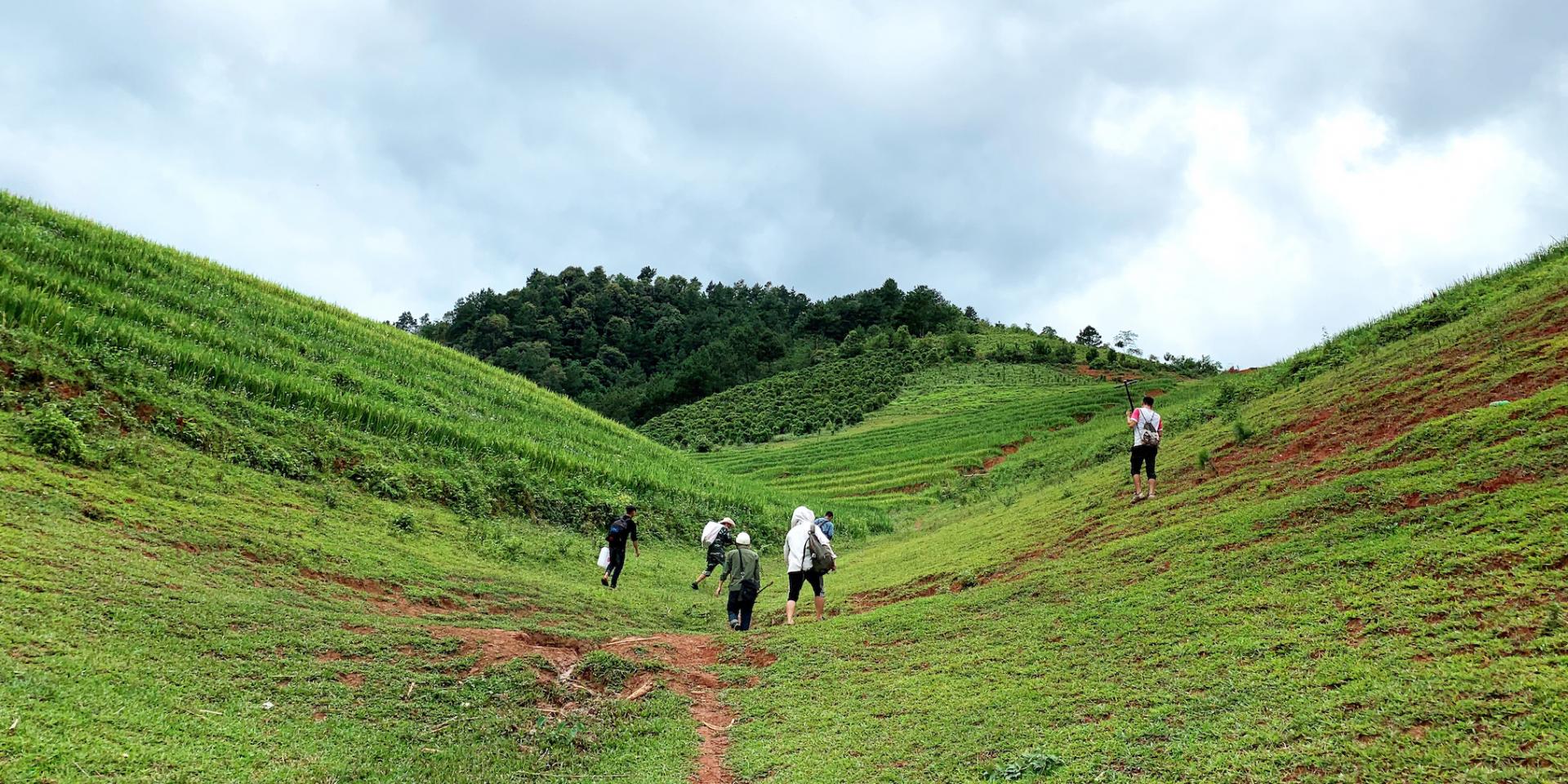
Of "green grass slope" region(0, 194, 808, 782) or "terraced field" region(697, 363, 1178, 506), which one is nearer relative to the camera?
"green grass slope" region(0, 194, 808, 782)

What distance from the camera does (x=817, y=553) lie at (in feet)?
41.0

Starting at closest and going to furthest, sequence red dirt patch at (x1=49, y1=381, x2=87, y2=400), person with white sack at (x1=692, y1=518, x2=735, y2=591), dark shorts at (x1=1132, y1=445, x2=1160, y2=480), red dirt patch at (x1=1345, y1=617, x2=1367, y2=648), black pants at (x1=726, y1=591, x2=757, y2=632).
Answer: red dirt patch at (x1=1345, y1=617, x2=1367, y2=648) → black pants at (x1=726, y1=591, x2=757, y2=632) → red dirt patch at (x1=49, y1=381, x2=87, y2=400) → dark shorts at (x1=1132, y1=445, x2=1160, y2=480) → person with white sack at (x1=692, y1=518, x2=735, y2=591)

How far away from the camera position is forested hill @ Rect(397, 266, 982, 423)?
8275 centimetres

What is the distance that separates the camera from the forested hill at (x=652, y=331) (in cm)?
8275

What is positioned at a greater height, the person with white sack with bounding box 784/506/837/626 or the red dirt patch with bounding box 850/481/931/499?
the red dirt patch with bounding box 850/481/931/499

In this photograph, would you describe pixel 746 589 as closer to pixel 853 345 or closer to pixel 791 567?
pixel 791 567

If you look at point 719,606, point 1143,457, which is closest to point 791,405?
point 719,606

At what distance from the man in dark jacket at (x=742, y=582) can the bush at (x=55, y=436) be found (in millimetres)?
9291

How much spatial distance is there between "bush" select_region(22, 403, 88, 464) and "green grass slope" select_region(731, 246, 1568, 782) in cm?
1011

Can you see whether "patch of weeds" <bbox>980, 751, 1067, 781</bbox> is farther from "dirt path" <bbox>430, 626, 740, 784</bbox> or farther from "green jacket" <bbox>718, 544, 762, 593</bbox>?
"green jacket" <bbox>718, 544, 762, 593</bbox>

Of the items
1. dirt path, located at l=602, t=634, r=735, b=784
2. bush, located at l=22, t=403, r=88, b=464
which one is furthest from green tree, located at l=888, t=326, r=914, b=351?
bush, located at l=22, t=403, r=88, b=464

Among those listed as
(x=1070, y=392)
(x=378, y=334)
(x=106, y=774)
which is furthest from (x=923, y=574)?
(x=1070, y=392)

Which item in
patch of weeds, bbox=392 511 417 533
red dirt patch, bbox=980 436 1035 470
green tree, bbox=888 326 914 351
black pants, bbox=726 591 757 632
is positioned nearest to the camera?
black pants, bbox=726 591 757 632

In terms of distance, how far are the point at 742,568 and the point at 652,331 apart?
97.5 metres
